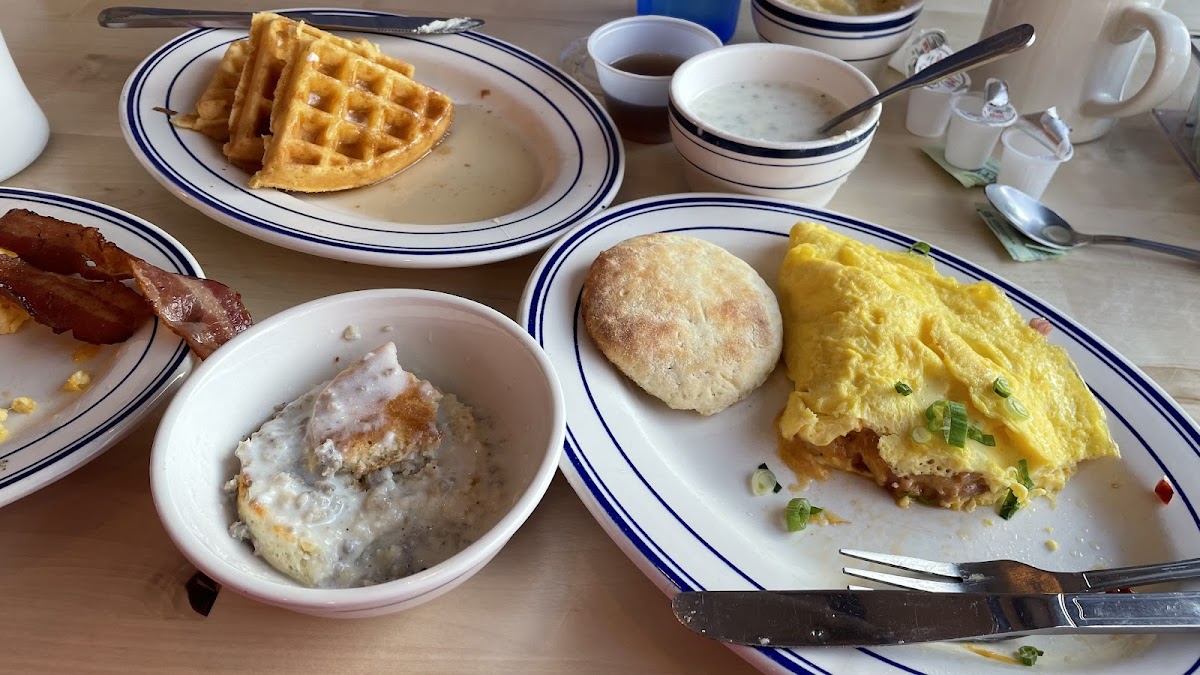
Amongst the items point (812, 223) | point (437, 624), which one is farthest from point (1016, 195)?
point (437, 624)

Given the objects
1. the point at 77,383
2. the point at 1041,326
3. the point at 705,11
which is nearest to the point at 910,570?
the point at 1041,326

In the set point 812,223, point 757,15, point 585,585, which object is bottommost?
point 585,585

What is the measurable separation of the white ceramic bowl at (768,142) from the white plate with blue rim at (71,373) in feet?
3.00

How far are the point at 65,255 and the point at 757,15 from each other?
1.57 meters

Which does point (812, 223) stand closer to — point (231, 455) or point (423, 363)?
point (423, 363)

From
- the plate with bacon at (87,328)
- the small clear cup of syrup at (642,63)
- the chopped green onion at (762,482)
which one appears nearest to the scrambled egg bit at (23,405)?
the plate with bacon at (87,328)

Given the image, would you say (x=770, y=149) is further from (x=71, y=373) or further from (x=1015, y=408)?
(x=71, y=373)

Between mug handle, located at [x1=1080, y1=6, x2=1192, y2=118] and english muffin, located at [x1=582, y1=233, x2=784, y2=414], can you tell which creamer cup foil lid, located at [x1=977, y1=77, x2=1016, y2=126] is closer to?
mug handle, located at [x1=1080, y1=6, x2=1192, y2=118]

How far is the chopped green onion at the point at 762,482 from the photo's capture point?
43.9 inches

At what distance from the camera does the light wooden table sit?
0.91 meters

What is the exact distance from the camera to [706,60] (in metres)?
1.64

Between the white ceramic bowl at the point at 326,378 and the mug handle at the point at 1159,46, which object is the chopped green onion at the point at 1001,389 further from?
the mug handle at the point at 1159,46

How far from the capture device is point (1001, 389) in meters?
1.16

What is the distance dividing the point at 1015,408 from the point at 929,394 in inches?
4.7
